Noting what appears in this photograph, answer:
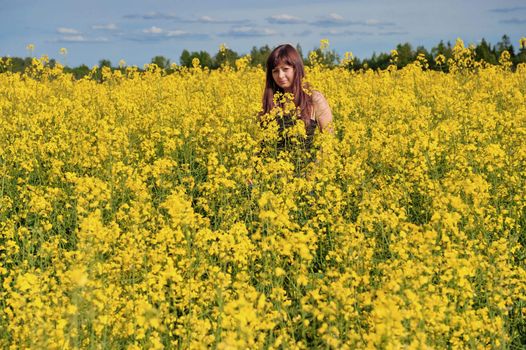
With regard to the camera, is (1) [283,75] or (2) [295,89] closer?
(1) [283,75]

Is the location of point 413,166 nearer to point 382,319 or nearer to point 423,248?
point 423,248

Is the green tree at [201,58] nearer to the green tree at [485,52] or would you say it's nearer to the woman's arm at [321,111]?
the green tree at [485,52]

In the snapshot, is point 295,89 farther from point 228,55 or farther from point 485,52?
point 485,52

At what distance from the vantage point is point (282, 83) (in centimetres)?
665

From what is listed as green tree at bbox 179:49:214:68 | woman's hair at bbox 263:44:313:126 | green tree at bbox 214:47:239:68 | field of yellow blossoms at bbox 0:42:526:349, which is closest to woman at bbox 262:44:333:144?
woman's hair at bbox 263:44:313:126

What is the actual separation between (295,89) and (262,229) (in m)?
2.48

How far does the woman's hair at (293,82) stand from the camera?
6516mm

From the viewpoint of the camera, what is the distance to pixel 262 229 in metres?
4.61

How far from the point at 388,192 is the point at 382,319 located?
2.36m

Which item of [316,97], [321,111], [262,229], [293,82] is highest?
[293,82]

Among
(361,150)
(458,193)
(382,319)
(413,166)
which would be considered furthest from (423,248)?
(361,150)

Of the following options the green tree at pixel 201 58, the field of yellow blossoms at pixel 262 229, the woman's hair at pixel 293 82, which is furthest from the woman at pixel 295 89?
the green tree at pixel 201 58

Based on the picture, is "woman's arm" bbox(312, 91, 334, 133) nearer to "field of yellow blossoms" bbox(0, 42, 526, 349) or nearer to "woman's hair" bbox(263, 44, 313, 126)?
"woman's hair" bbox(263, 44, 313, 126)

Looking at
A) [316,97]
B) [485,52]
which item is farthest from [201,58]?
[316,97]
